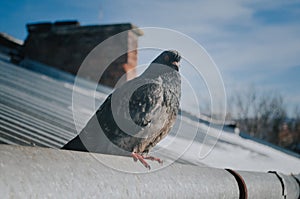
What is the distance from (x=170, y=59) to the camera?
180cm

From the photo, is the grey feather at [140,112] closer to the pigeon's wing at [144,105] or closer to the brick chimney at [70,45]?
the pigeon's wing at [144,105]

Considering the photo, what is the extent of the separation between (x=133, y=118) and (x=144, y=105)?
75mm

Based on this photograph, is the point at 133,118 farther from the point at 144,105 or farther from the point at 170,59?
the point at 170,59

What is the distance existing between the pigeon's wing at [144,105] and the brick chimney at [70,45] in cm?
541

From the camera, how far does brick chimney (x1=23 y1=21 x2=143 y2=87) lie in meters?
7.27

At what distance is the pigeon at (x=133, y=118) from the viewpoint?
1.58 m

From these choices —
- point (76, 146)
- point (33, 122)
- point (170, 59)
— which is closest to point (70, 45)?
point (33, 122)

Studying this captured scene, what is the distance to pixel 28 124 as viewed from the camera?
2.22 meters

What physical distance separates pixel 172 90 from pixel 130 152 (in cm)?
38

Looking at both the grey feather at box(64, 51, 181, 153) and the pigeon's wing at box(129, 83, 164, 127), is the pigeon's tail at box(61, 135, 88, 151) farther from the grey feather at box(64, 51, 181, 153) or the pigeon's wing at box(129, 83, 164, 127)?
the pigeon's wing at box(129, 83, 164, 127)

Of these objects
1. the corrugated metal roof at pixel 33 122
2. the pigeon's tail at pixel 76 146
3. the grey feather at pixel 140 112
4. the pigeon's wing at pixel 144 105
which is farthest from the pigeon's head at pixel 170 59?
the corrugated metal roof at pixel 33 122

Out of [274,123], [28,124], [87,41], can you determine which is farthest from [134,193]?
[274,123]

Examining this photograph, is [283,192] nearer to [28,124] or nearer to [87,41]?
[28,124]

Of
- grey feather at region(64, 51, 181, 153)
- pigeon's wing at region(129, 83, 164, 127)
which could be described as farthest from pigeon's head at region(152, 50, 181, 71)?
pigeon's wing at region(129, 83, 164, 127)
